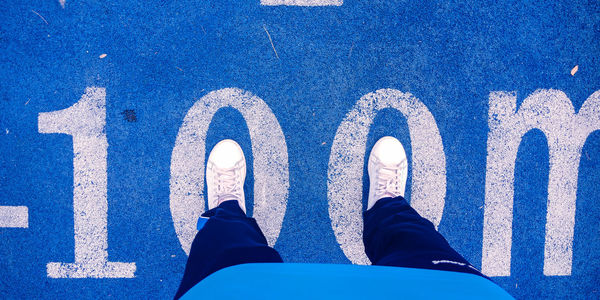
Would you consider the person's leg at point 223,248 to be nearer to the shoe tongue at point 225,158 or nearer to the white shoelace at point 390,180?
the shoe tongue at point 225,158

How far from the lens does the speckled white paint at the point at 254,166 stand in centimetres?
216

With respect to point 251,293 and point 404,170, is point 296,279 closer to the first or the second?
point 251,293

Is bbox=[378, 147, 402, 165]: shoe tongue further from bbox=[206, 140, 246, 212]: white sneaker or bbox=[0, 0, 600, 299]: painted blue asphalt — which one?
bbox=[206, 140, 246, 212]: white sneaker

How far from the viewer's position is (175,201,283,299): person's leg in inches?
53.9

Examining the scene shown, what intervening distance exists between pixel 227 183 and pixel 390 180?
105cm

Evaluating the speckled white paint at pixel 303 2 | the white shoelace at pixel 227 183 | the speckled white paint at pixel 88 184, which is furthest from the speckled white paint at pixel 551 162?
the speckled white paint at pixel 88 184

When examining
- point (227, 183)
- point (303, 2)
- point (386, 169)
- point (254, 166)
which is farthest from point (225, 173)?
point (303, 2)

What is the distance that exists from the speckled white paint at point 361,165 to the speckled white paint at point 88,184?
4.69ft

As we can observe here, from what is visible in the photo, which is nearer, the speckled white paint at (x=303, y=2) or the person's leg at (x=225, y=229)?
the person's leg at (x=225, y=229)

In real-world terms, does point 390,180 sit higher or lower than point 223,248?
higher

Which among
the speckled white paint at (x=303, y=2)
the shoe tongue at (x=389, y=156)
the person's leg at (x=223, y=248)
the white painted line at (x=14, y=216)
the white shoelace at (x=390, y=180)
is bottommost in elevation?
the person's leg at (x=223, y=248)

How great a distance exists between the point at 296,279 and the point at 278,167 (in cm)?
106

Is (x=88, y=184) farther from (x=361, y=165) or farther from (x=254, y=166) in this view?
(x=361, y=165)

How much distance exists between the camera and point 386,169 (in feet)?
6.93
